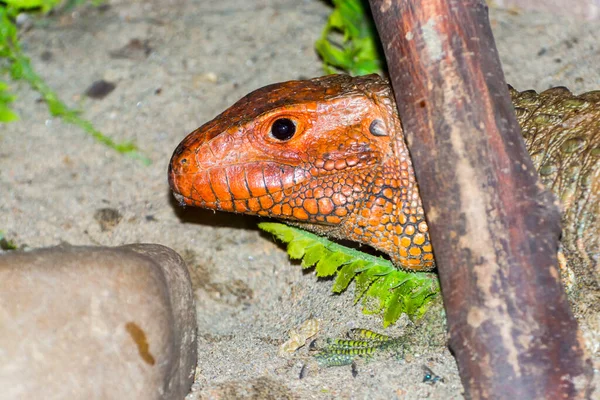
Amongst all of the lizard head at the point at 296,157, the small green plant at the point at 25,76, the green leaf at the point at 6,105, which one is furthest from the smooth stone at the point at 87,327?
the green leaf at the point at 6,105

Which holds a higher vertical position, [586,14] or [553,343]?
[586,14]

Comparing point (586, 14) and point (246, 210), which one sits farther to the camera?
point (586, 14)

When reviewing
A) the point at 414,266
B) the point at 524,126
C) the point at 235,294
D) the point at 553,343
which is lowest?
the point at 235,294

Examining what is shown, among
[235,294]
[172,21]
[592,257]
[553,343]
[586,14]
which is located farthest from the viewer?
[172,21]

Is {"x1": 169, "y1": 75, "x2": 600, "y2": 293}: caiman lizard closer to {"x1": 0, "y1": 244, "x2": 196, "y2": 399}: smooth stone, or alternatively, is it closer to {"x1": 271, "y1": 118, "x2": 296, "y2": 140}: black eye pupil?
{"x1": 271, "y1": 118, "x2": 296, "y2": 140}: black eye pupil

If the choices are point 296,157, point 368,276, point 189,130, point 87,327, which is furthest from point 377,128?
point 189,130

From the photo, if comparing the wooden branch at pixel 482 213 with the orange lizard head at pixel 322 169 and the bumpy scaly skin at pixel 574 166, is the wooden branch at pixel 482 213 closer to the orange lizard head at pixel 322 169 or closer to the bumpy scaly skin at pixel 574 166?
the orange lizard head at pixel 322 169

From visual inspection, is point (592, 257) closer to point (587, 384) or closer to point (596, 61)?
point (587, 384)

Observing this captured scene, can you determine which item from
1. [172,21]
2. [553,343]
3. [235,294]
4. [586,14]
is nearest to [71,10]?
[172,21]

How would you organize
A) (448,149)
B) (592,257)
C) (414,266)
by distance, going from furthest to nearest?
(414,266) → (592,257) → (448,149)
